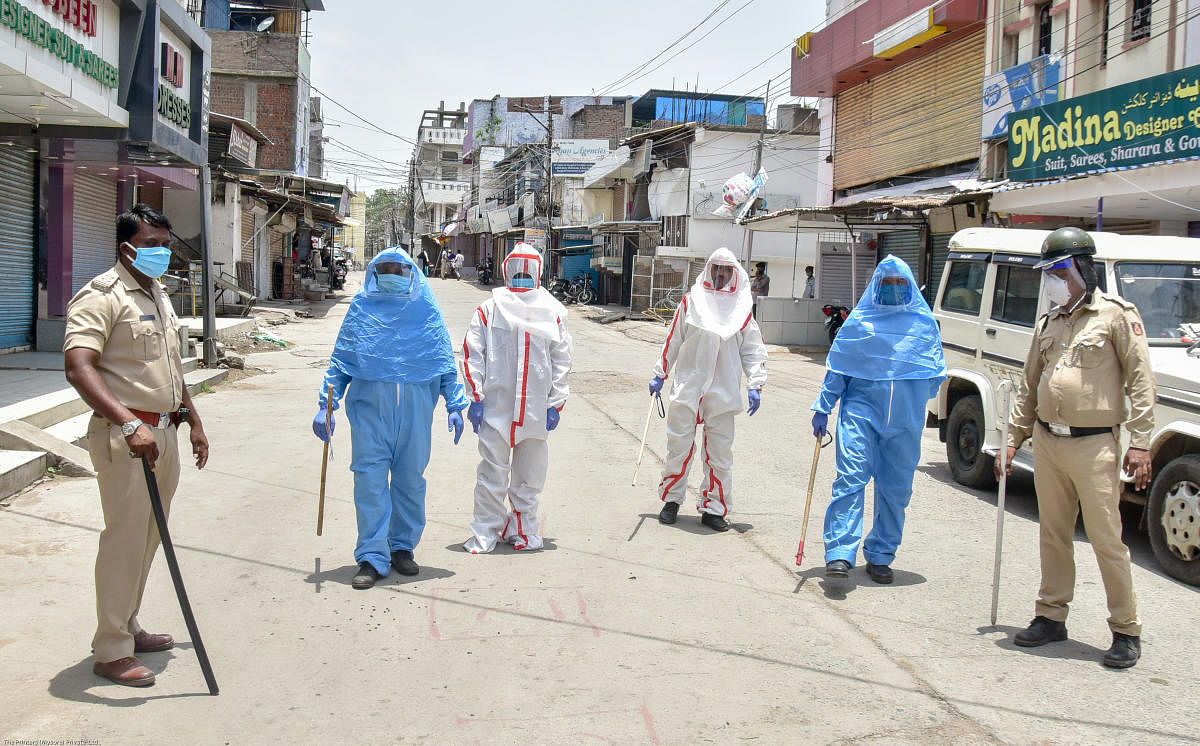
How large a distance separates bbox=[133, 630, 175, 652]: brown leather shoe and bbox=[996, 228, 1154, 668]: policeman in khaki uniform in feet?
12.9

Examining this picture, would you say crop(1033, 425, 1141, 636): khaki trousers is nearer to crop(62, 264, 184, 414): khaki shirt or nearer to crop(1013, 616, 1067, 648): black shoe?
crop(1013, 616, 1067, 648): black shoe

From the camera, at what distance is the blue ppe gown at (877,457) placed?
18.0ft

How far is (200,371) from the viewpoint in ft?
45.3

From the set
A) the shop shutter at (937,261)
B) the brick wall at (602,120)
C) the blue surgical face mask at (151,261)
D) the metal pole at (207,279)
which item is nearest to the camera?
the blue surgical face mask at (151,261)

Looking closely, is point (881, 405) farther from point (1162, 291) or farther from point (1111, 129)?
point (1111, 129)

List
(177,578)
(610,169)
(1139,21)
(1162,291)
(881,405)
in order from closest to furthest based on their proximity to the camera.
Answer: (177,578) < (881,405) < (1162,291) < (1139,21) < (610,169)

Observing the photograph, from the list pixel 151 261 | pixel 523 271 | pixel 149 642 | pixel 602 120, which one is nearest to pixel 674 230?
pixel 602 120

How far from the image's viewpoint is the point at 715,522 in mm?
6668

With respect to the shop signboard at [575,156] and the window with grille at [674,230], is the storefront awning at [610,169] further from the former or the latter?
the window with grille at [674,230]

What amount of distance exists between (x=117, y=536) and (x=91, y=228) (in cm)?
1427

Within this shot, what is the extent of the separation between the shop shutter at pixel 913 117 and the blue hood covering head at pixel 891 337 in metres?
14.6

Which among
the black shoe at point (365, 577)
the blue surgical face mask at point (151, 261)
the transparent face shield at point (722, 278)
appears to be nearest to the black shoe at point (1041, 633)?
the transparent face shield at point (722, 278)

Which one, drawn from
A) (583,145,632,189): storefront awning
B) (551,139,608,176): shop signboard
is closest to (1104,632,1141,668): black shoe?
(583,145,632,189): storefront awning

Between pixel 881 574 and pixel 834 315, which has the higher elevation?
pixel 834 315
